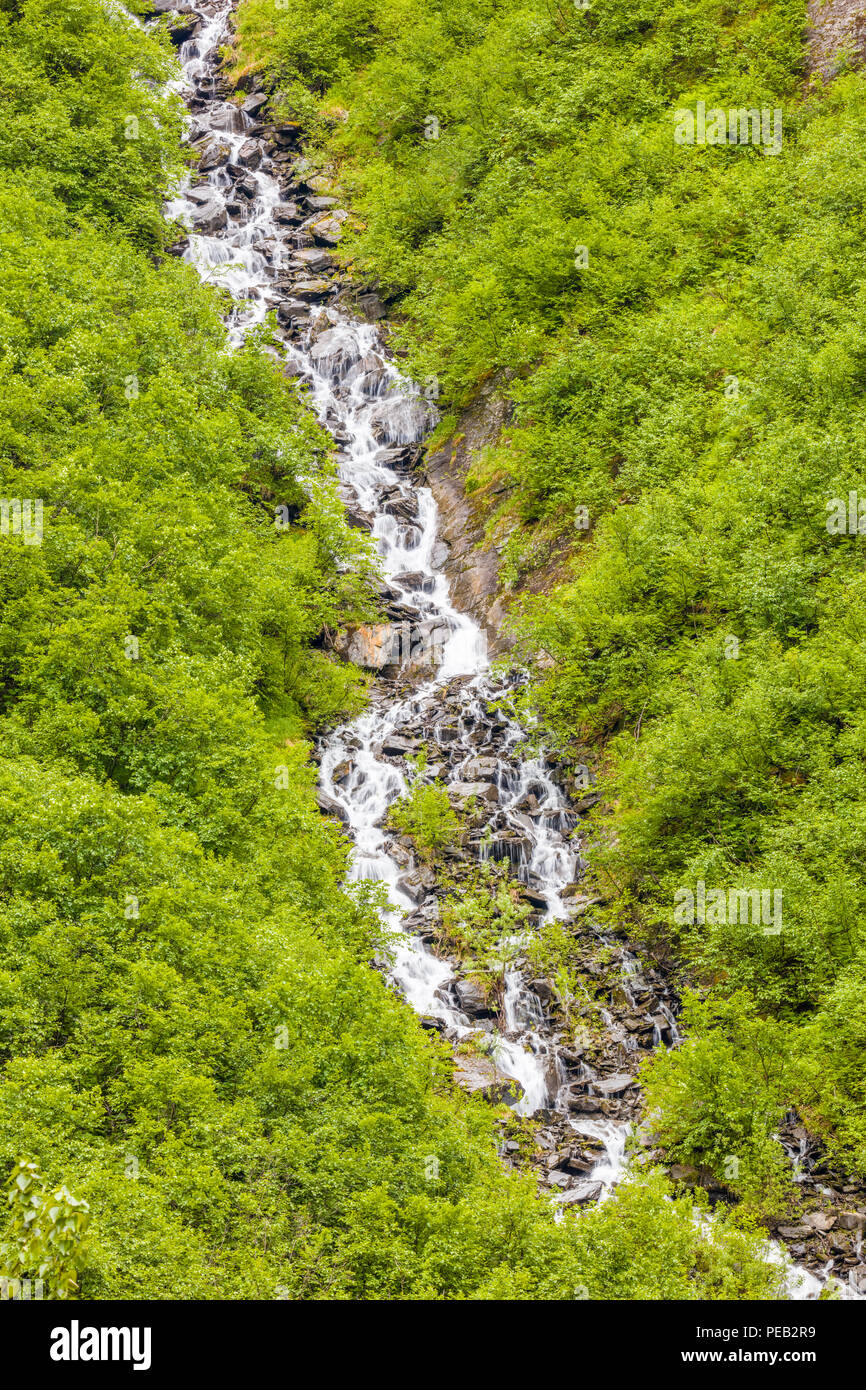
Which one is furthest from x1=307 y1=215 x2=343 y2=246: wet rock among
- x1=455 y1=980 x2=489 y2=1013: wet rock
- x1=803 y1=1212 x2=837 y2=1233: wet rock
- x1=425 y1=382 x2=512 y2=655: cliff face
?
x1=803 y1=1212 x2=837 y2=1233: wet rock

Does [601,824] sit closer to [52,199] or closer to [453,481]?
[453,481]

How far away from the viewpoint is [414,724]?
32.8m

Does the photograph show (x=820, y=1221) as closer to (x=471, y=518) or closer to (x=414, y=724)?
(x=414, y=724)

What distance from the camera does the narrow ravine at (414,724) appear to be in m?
24.0

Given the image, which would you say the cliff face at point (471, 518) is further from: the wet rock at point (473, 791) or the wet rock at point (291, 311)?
the wet rock at point (291, 311)

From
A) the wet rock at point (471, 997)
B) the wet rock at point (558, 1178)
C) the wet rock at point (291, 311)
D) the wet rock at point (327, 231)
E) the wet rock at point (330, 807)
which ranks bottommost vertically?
the wet rock at point (558, 1178)

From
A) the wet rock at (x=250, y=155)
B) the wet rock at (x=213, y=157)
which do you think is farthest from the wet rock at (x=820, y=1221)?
the wet rock at (x=213, y=157)

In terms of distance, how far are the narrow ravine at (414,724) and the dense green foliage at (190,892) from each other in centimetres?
133

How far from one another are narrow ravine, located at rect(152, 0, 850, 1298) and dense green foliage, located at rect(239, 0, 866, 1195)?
1490mm

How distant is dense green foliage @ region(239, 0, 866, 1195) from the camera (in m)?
23.9

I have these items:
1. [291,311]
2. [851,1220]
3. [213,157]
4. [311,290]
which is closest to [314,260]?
[311,290]

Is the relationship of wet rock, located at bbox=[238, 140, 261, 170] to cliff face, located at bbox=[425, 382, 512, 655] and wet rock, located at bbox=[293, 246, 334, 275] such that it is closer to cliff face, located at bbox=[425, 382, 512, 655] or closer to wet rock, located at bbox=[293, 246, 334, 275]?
wet rock, located at bbox=[293, 246, 334, 275]

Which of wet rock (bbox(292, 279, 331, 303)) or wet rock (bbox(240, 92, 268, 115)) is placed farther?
wet rock (bbox(240, 92, 268, 115))
